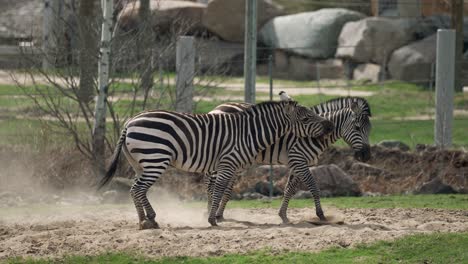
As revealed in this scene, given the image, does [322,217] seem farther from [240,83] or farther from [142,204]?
[240,83]

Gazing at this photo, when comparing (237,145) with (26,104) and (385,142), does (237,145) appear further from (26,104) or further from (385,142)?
(26,104)

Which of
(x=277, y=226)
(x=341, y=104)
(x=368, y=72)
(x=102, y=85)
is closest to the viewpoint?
(x=277, y=226)

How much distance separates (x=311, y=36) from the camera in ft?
105

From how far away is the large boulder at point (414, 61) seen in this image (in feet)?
92.4

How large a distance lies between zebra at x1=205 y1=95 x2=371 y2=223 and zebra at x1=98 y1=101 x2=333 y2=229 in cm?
23

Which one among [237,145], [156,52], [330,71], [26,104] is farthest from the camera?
[330,71]

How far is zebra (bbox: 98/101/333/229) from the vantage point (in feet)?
40.7

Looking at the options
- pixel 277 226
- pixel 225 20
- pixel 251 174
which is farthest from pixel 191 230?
pixel 225 20

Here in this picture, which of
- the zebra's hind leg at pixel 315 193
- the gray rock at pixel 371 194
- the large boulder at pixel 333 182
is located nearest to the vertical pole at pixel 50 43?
the large boulder at pixel 333 182

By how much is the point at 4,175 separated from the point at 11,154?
0.49 metres

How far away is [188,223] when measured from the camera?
13266 mm

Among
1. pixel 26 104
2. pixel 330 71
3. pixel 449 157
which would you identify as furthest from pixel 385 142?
pixel 330 71

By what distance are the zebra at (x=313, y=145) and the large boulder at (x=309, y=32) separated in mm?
17807

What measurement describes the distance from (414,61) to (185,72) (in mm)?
11238
